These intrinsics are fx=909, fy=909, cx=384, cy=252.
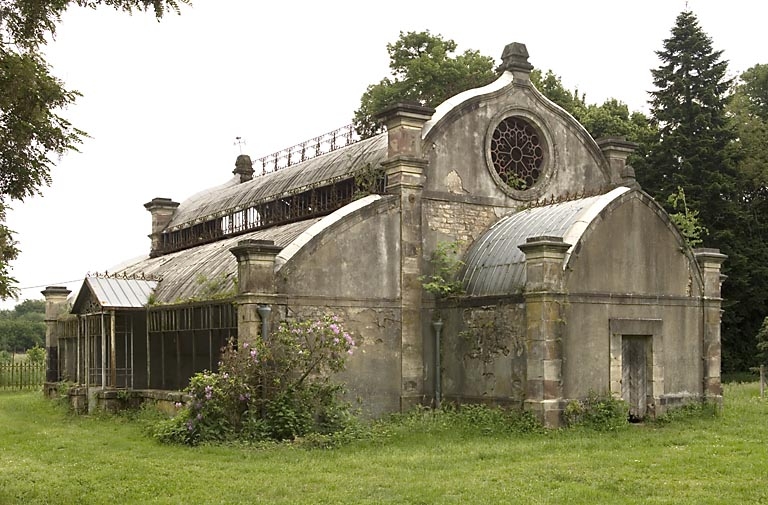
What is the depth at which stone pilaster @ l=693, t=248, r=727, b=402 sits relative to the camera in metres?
20.2

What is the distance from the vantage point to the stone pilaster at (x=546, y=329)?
681 inches

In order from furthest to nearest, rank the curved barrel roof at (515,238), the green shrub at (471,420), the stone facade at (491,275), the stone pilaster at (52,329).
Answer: the stone pilaster at (52,329)
the curved barrel roof at (515,238)
the stone facade at (491,275)
the green shrub at (471,420)

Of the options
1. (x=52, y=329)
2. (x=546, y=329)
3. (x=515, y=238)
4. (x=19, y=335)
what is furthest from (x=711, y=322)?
(x=19, y=335)

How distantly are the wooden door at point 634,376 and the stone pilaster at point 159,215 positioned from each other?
61.2 ft

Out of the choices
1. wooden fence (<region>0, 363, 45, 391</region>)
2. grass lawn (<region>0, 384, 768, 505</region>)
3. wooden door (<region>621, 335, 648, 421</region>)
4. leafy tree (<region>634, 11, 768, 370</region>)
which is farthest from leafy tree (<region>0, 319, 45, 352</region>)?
wooden door (<region>621, 335, 648, 421</region>)

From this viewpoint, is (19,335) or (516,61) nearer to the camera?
(516,61)

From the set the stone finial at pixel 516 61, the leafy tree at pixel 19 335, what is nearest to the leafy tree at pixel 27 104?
the stone finial at pixel 516 61

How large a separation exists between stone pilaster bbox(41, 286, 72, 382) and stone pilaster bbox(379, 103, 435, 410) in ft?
47.7

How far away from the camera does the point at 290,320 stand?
59.5 ft

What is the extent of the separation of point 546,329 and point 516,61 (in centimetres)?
782

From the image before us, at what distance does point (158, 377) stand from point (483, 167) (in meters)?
9.83

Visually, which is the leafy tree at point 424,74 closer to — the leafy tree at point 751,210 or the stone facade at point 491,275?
the leafy tree at point 751,210

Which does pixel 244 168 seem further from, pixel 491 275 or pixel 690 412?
pixel 690 412

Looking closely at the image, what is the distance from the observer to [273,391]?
17.3 m
